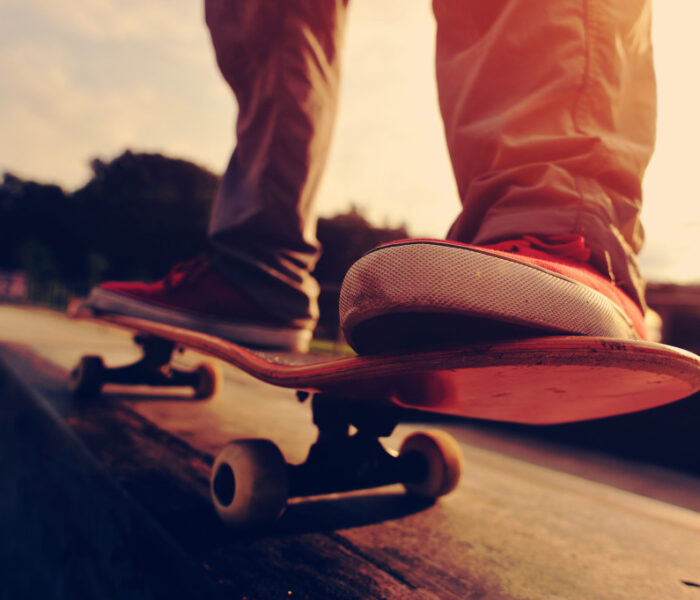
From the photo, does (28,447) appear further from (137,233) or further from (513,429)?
(137,233)

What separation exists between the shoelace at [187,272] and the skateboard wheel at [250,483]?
595 mm

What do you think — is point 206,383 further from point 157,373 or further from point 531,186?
point 531,186

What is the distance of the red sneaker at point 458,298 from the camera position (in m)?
0.48

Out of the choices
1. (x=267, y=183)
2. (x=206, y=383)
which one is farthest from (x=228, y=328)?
(x=206, y=383)

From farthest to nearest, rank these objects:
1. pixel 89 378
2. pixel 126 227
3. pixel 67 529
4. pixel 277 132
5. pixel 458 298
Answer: pixel 126 227 → pixel 89 378 → pixel 277 132 → pixel 67 529 → pixel 458 298

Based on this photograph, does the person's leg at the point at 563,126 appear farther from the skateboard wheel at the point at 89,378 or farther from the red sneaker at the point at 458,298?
the skateboard wheel at the point at 89,378

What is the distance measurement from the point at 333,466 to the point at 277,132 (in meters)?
0.86

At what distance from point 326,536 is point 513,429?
2051 millimetres

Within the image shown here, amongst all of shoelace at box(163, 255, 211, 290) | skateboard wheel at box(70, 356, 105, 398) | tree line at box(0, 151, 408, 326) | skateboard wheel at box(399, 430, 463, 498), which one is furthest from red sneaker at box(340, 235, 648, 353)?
tree line at box(0, 151, 408, 326)

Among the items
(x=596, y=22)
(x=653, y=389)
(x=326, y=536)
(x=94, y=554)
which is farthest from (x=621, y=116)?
(x=94, y=554)

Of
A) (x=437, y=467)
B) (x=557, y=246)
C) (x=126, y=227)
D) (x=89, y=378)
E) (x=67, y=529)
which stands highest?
(x=126, y=227)

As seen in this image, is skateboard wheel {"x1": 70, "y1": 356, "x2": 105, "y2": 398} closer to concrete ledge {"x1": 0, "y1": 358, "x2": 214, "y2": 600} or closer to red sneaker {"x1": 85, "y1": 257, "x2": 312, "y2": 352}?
concrete ledge {"x1": 0, "y1": 358, "x2": 214, "y2": 600}

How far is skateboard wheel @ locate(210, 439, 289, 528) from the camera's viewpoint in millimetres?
689

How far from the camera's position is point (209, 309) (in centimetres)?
117
